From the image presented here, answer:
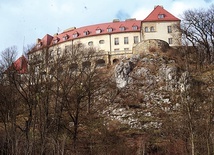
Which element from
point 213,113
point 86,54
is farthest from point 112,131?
point 213,113

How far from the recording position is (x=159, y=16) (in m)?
54.7

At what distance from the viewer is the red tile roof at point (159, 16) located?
53.6 m

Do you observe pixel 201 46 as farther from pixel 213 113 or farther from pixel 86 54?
pixel 213 113

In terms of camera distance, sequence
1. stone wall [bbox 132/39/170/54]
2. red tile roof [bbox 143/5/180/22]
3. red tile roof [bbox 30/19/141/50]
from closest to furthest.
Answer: stone wall [bbox 132/39/170/54]
red tile roof [bbox 143/5/180/22]
red tile roof [bbox 30/19/141/50]

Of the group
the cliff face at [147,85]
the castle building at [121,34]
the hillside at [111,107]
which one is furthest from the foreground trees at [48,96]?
the castle building at [121,34]

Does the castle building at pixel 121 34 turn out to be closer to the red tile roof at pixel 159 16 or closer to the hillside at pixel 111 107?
the red tile roof at pixel 159 16

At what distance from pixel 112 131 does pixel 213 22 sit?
74.6ft

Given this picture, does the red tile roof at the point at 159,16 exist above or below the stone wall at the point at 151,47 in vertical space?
above

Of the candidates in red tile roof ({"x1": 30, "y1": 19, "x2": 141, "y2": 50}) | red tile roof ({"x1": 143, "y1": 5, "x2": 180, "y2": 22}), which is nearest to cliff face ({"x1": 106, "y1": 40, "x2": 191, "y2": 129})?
red tile roof ({"x1": 143, "y1": 5, "x2": 180, "y2": 22})

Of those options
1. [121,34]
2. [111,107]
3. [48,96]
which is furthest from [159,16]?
[48,96]

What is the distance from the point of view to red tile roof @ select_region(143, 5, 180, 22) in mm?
53572

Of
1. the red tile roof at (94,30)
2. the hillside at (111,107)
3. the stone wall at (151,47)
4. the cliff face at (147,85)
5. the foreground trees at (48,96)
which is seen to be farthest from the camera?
the red tile roof at (94,30)

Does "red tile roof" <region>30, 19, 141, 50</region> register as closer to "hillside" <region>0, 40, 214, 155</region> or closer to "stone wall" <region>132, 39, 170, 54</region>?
"stone wall" <region>132, 39, 170, 54</region>

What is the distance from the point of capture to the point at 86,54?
3438 centimetres
